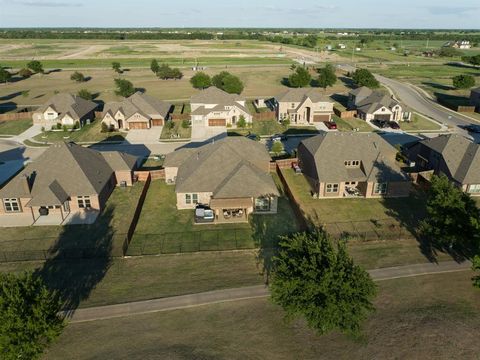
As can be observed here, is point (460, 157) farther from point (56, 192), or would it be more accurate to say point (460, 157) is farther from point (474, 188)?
point (56, 192)

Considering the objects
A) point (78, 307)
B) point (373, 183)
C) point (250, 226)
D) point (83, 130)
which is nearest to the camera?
point (78, 307)

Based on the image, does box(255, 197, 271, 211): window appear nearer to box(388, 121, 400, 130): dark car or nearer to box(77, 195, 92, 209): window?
box(77, 195, 92, 209): window

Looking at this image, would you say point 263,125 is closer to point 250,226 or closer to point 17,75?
point 250,226

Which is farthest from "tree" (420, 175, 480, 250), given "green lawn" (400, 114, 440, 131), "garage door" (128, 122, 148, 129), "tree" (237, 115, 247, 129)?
"garage door" (128, 122, 148, 129)

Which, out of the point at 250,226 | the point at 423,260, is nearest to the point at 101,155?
the point at 250,226

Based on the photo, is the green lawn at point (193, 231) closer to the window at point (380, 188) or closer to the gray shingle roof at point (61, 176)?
the gray shingle roof at point (61, 176)

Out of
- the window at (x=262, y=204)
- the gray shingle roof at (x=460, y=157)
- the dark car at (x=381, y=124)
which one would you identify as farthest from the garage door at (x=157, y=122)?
the gray shingle roof at (x=460, y=157)
